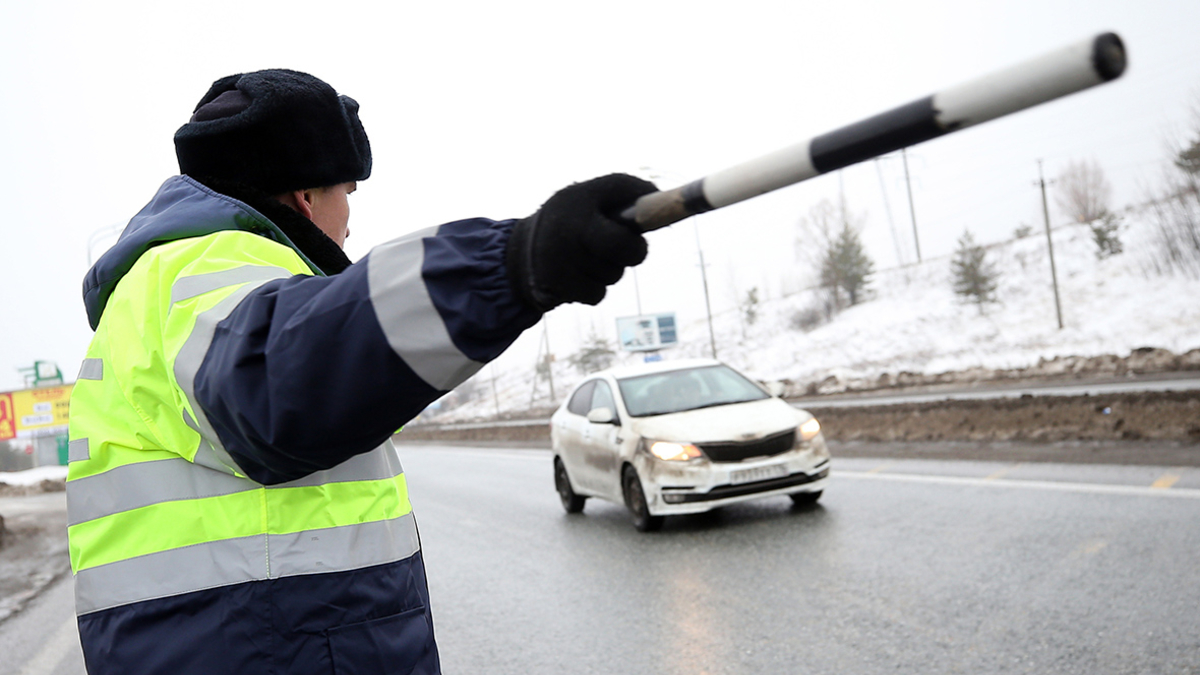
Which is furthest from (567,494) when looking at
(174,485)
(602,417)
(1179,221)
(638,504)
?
(1179,221)

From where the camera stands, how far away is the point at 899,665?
427 cm

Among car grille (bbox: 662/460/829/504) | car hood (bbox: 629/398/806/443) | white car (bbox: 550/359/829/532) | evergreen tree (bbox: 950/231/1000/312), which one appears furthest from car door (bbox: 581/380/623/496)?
evergreen tree (bbox: 950/231/1000/312)

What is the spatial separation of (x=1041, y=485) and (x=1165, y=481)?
0.94 metres

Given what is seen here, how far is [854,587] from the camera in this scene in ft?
18.8

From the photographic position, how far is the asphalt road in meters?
4.45

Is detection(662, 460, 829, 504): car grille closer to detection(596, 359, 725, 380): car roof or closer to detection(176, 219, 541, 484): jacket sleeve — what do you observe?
detection(596, 359, 725, 380): car roof

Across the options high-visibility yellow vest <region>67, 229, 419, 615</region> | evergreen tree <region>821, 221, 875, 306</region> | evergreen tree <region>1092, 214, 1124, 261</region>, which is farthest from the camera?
evergreen tree <region>821, 221, 875, 306</region>

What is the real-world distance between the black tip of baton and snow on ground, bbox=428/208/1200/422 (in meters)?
35.0

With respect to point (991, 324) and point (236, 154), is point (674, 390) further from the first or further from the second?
point (991, 324)

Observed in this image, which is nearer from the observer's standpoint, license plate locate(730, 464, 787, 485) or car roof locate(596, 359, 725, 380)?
license plate locate(730, 464, 787, 485)

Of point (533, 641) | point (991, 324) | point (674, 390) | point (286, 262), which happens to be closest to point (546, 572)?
point (533, 641)

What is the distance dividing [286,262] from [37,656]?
636 centimetres

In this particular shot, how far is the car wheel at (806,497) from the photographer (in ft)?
28.5

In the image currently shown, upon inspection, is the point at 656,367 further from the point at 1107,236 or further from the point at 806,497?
the point at 1107,236
